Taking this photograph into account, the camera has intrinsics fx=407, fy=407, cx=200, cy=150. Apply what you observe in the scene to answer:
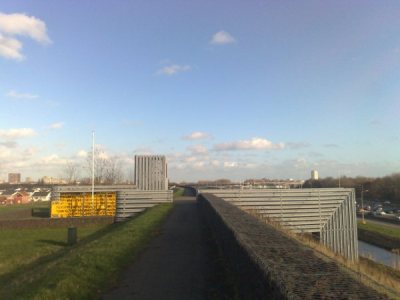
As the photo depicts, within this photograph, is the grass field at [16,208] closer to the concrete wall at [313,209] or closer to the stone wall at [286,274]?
A: the concrete wall at [313,209]

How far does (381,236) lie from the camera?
52.4 meters

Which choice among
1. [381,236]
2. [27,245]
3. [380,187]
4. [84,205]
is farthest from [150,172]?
[380,187]

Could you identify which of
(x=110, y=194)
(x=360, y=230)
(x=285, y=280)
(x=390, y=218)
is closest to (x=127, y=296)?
(x=285, y=280)

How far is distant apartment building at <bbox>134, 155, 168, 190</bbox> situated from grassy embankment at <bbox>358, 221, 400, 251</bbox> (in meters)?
30.2

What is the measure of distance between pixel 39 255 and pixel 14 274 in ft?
12.3

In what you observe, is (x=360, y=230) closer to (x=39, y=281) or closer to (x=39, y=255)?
(x=39, y=255)

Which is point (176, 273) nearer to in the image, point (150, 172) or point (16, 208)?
point (150, 172)

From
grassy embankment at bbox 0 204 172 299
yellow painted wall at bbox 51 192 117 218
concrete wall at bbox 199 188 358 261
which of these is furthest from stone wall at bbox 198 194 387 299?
yellow painted wall at bbox 51 192 117 218

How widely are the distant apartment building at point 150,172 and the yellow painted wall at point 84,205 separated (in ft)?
9.52

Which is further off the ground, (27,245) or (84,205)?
(84,205)

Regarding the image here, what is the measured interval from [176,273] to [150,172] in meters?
24.1

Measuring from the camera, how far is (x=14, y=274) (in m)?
12.4

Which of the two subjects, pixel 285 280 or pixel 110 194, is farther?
pixel 110 194

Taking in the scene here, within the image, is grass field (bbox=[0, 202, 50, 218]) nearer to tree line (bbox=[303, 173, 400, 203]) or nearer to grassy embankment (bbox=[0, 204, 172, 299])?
grassy embankment (bbox=[0, 204, 172, 299])
